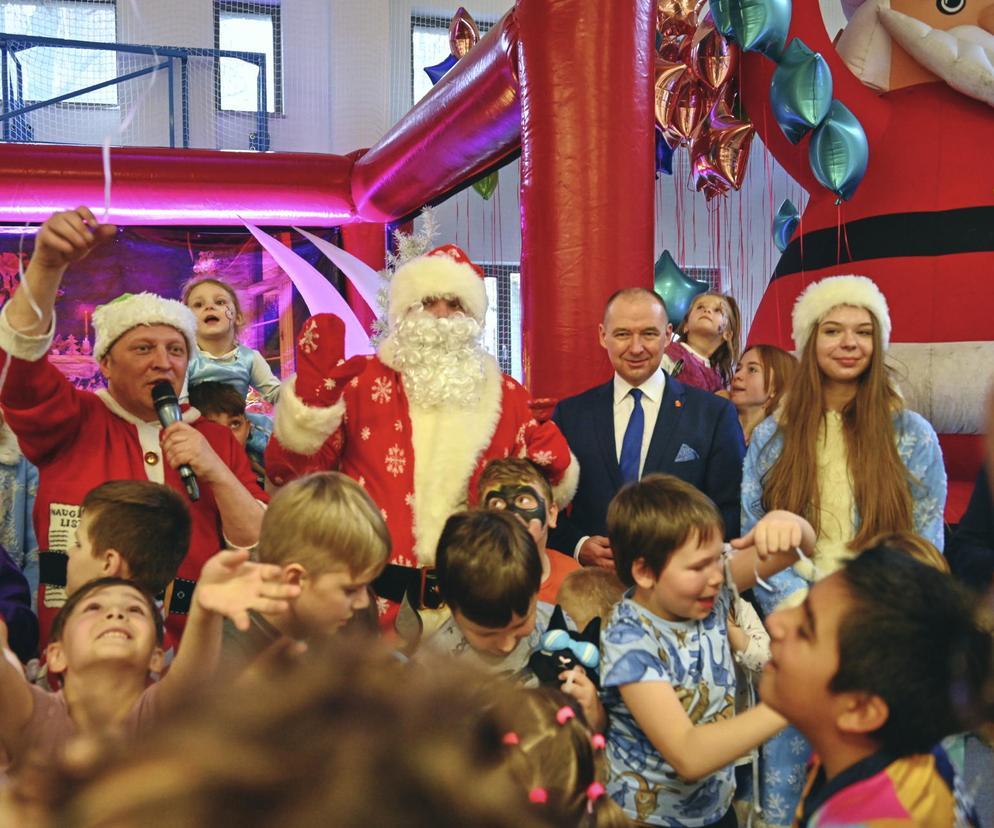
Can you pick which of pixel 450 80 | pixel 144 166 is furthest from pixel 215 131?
pixel 450 80

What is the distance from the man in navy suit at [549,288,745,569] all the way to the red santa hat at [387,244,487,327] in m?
0.39

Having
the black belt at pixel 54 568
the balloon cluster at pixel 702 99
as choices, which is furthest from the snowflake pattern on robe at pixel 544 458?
the balloon cluster at pixel 702 99

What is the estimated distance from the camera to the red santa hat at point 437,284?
2.93 metres

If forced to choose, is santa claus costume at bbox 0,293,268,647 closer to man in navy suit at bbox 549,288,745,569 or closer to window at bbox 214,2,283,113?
man in navy suit at bbox 549,288,745,569

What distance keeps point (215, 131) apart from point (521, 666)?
26.9 feet

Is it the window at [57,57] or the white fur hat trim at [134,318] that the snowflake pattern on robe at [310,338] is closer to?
the white fur hat trim at [134,318]

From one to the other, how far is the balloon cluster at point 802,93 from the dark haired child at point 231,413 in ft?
8.00

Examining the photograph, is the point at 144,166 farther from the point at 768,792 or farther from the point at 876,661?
the point at 876,661

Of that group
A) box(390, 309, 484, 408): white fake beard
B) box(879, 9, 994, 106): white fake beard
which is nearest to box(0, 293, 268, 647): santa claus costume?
box(390, 309, 484, 408): white fake beard

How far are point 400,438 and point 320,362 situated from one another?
279 mm

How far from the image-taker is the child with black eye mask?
2314mm

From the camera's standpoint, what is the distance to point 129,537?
192 cm

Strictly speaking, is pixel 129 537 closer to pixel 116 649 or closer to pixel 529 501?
pixel 116 649

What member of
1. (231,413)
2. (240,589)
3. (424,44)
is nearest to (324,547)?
(240,589)
